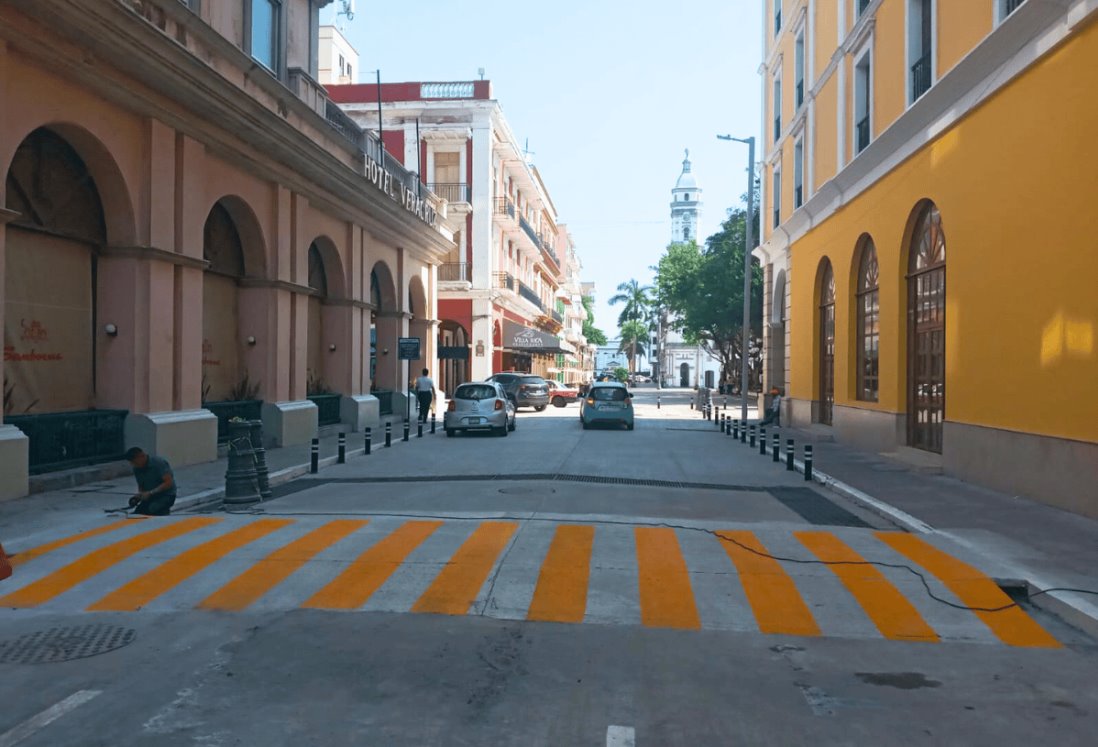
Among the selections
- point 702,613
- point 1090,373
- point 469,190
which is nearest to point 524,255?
point 469,190

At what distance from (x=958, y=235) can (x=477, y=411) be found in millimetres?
12926

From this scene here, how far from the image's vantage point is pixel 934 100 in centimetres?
1528

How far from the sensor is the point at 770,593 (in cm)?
738

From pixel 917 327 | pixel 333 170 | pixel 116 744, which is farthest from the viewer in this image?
pixel 333 170

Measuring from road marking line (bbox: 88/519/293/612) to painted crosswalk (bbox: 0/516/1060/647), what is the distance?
17 mm

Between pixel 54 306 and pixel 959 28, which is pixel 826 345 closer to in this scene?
pixel 959 28

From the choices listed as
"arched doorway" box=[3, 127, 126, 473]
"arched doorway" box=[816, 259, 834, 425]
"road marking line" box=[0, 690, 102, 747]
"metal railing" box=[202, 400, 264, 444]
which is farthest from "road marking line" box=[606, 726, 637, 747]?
"arched doorway" box=[816, 259, 834, 425]

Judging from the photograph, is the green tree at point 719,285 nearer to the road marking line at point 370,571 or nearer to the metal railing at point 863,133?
the metal railing at point 863,133

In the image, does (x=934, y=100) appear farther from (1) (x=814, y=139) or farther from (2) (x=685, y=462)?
(1) (x=814, y=139)

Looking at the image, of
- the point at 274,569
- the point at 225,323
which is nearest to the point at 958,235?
the point at 274,569

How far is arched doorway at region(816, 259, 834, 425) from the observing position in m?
25.0

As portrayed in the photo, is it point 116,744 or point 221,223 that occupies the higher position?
point 221,223

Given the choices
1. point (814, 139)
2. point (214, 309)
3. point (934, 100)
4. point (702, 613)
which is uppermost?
point (814, 139)

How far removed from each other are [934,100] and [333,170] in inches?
525
